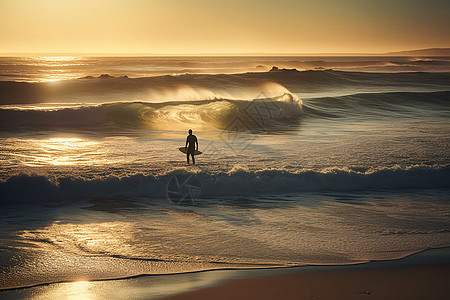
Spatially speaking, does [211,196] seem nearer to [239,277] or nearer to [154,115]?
[239,277]

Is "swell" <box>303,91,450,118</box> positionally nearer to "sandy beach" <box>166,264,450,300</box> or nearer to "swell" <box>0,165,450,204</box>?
"swell" <box>0,165,450,204</box>

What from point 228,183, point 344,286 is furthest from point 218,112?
point 344,286

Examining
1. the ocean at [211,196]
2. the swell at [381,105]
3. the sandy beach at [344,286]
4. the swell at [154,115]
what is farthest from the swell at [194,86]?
the sandy beach at [344,286]

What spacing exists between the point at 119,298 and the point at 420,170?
28.4 feet

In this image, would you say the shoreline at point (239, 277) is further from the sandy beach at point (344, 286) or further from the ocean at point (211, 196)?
the ocean at point (211, 196)

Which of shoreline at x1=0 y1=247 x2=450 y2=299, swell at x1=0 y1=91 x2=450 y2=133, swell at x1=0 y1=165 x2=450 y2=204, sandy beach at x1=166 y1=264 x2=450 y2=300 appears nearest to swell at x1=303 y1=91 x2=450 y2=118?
swell at x1=0 y1=91 x2=450 y2=133

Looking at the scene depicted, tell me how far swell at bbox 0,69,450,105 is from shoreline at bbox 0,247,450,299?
26811 mm

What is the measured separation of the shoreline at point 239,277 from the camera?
5059mm

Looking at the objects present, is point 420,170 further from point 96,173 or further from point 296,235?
point 96,173

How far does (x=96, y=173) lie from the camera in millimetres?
10359

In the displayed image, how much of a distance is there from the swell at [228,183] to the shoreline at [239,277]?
4.20 metres

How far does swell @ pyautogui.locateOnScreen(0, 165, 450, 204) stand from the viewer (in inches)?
368

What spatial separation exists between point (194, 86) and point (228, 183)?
35.1 metres

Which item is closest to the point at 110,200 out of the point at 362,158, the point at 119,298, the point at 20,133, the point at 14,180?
the point at 14,180
